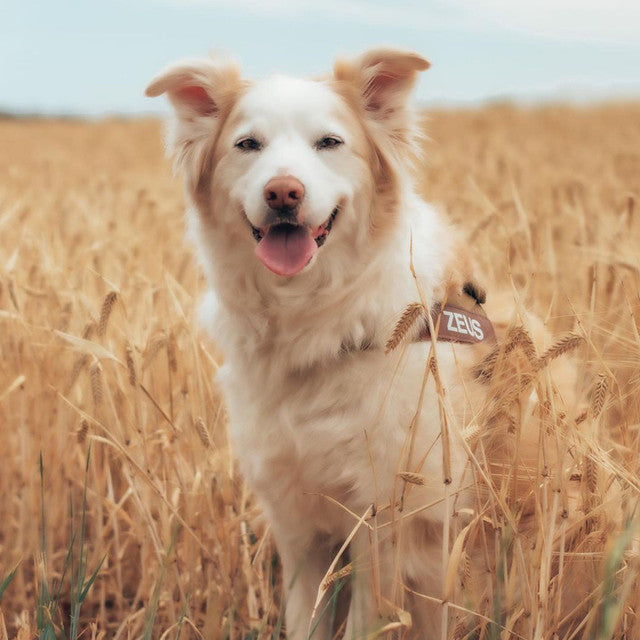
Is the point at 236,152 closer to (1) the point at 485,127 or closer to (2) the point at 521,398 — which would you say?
(2) the point at 521,398

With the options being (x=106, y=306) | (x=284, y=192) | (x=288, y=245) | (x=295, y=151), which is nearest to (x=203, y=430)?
(x=106, y=306)

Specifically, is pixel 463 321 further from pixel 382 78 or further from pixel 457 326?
pixel 382 78

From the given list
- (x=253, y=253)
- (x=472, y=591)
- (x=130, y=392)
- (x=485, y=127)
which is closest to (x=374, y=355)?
(x=253, y=253)

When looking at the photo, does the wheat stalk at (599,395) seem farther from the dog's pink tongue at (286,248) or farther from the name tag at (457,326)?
the dog's pink tongue at (286,248)

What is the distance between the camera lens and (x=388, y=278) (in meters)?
2.22

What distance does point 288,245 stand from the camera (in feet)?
7.14

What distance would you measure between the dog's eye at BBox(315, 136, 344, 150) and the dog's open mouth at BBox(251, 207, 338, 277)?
20 cm

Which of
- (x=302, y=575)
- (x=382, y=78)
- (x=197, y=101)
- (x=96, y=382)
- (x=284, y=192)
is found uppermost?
(x=382, y=78)

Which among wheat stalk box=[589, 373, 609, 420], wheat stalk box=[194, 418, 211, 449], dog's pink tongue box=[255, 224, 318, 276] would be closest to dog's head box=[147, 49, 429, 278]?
dog's pink tongue box=[255, 224, 318, 276]

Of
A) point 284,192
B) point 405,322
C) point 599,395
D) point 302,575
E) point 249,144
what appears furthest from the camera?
point 302,575

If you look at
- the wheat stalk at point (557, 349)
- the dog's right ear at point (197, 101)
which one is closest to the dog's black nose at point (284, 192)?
the dog's right ear at point (197, 101)

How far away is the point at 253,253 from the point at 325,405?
50cm

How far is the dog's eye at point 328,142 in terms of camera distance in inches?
88.3

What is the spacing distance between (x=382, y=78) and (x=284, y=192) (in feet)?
1.97
